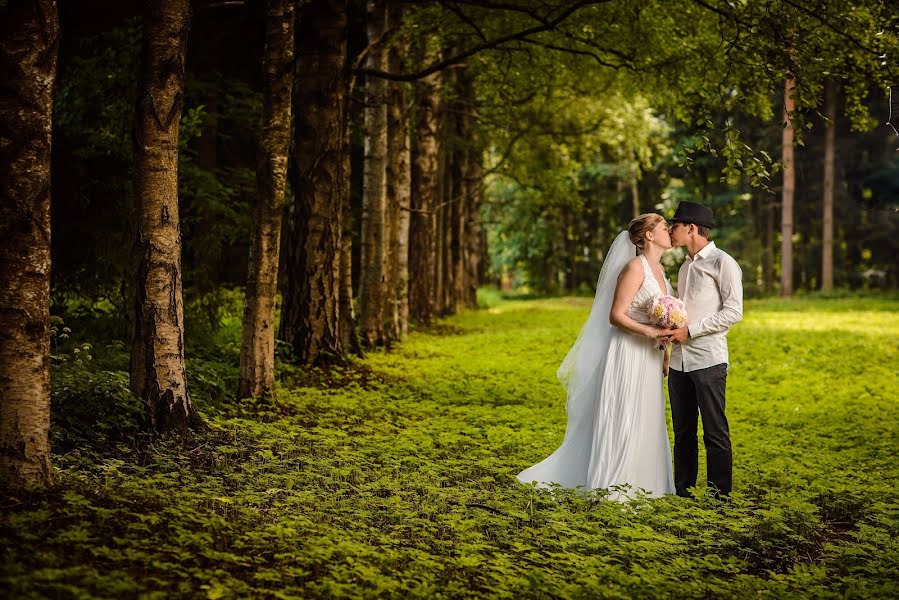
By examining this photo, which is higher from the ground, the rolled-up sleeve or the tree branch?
the tree branch

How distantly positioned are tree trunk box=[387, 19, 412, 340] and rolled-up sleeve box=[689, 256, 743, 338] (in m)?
11.5

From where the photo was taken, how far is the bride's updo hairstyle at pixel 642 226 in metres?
7.77

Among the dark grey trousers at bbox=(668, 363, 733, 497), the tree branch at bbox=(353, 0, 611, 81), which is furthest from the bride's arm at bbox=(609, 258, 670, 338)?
the tree branch at bbox=(353, 0, 611, 81)

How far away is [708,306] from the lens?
25.6 feet

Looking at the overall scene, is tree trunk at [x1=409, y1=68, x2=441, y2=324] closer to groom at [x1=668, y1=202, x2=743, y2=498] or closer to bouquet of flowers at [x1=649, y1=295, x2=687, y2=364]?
groom at [x1=668, y1=202, x2=743, y2=498]

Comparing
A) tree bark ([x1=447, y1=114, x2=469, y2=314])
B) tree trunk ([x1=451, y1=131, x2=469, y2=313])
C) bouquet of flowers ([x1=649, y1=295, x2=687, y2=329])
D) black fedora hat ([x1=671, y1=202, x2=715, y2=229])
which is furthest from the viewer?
tree trunk ([x1=451, y1=131, x2=469, y2=313])

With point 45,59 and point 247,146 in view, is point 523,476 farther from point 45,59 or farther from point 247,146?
point 247,146

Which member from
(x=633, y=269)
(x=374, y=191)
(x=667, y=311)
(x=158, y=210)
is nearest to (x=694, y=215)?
(x=633, y=269)

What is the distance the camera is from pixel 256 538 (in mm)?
5383

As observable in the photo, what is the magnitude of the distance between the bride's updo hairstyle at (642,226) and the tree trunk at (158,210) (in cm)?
420

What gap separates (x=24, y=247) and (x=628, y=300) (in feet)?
15.9

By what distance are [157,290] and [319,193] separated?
19.5ft

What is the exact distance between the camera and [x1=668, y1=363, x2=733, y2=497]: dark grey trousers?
25.0ft

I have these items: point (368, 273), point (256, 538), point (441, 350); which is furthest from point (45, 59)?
point (441, 350)
